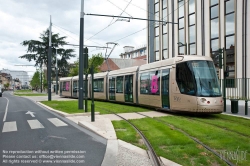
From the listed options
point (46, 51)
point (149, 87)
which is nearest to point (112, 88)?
point (149, 87)

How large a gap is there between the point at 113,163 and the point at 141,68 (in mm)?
11846

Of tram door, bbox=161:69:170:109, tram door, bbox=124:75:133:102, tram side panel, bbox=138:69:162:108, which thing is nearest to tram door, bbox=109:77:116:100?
tram door, bbox=124:75:133:102

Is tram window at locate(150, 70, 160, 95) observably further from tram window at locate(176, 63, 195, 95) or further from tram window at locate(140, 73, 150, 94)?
tram window at locate(176, 63, 195, 95)

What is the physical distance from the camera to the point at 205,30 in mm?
27328

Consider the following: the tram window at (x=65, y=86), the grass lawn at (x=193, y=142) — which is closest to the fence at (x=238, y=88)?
the grass lawn at (x=193, y=142)

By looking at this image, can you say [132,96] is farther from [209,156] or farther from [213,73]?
[209,156]

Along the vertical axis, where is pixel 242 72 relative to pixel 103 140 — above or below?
above

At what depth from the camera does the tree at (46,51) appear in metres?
47.1

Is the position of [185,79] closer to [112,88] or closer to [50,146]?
[50,146]

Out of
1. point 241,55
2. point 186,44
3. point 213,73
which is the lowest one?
point 213,73

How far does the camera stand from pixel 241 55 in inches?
929

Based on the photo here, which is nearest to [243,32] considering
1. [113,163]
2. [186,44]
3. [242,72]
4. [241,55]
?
[241,55]

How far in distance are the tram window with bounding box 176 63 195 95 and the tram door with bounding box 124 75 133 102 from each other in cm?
593

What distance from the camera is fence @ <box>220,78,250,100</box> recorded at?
2217 cm
